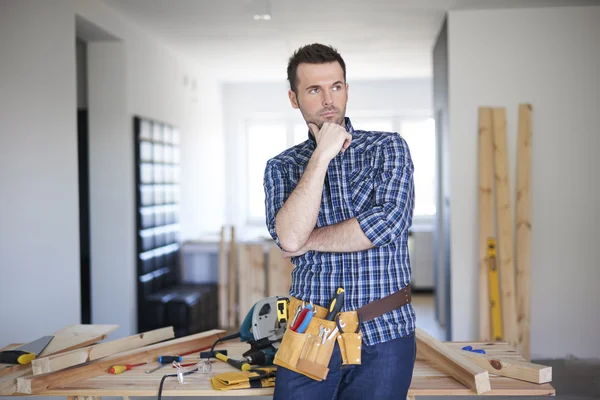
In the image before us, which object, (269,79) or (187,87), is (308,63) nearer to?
(187,87)

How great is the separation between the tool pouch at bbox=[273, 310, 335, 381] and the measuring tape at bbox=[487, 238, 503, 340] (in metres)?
3.40

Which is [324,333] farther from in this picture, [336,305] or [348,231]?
[348,231]

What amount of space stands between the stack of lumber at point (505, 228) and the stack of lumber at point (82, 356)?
2682mm

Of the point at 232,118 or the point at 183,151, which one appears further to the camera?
the point at 232,118

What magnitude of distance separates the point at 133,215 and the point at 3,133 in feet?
6.28

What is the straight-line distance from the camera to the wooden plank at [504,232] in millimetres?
4719

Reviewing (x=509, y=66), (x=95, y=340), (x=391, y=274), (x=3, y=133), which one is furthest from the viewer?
(x=509, y=66)

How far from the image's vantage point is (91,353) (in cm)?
237

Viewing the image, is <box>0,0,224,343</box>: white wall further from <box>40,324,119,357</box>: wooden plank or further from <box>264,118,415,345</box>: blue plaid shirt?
<box>264,118,415,345</box>: blue plaid shirt

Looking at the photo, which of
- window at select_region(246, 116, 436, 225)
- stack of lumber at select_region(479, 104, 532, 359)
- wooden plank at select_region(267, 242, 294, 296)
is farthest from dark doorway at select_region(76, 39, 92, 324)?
window at select_region(246, 116, 436, 225)

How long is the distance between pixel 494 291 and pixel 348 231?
345 cm

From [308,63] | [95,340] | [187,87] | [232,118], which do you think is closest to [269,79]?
[232,118]

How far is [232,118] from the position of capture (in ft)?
29.4

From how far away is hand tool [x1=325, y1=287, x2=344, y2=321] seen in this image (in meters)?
1.65
